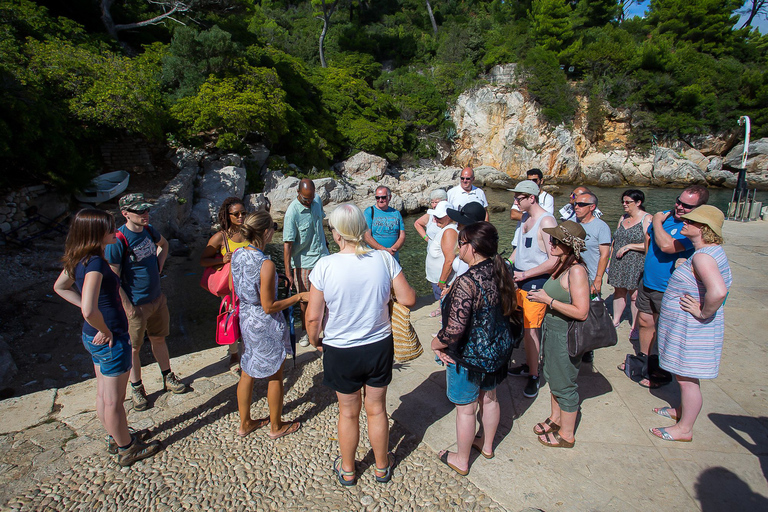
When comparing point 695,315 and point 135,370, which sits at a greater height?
point 695,315

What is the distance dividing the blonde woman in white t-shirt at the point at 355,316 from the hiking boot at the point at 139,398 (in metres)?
1.99

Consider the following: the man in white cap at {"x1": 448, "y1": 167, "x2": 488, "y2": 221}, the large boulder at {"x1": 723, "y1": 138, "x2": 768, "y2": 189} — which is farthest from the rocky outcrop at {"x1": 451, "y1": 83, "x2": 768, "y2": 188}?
the man in white cap at {"x1": 448, "y1": 167, "x2": 488, "y2": 221}

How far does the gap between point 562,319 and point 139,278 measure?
339 centimetres

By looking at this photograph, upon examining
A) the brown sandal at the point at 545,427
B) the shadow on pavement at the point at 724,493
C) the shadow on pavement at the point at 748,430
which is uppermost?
the brown sandal at the point at 545,427

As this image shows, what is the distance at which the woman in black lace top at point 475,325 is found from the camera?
2.24 m

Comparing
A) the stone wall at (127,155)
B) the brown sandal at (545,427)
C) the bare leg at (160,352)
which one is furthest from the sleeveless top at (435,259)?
the stone wall at (127,155)

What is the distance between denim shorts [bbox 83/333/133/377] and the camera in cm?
254

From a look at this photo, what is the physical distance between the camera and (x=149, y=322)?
11.5 ft

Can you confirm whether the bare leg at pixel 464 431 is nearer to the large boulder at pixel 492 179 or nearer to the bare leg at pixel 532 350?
the bare leg at pixel 532 350

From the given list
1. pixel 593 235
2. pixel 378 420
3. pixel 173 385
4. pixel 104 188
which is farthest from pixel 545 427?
pixel 104 188

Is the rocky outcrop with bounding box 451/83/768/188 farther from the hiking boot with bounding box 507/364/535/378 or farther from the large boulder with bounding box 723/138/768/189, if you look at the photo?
the hiking boot with bounding box 507/364/535/378

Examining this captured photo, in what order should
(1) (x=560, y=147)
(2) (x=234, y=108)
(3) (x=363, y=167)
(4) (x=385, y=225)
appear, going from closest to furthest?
(4) (x=385, y=225) → (2) (x=234, y=108) → (3) (x=363, y=167) → (1) (x=560, y=147)

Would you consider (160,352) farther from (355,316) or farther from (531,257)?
(531,257)

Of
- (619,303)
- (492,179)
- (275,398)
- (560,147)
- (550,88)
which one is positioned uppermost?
(550,88)
